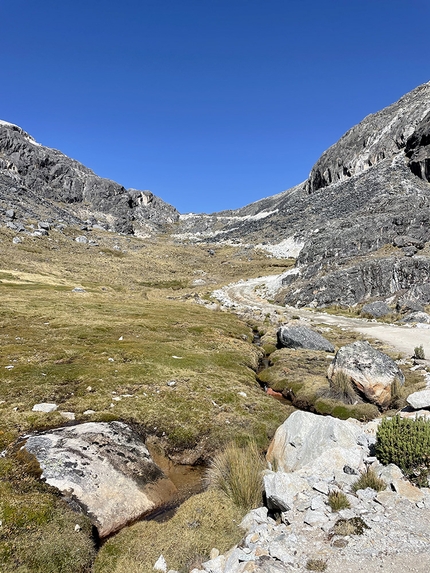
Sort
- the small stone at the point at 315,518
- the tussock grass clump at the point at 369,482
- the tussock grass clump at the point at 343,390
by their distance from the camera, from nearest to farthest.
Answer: the small stone at the point at 315,518
the tussock grass clump at the point at 369,482
the tussock grass clump at the point at 343,390

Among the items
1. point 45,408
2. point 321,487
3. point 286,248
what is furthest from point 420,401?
point 286,248

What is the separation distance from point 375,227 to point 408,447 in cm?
9611

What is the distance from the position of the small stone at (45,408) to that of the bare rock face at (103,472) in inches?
106

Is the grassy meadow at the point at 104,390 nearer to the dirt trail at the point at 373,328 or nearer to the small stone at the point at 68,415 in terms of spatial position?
the small stone at the point at 68,415

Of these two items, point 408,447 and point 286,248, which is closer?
point 408,447

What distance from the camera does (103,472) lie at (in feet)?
41.6

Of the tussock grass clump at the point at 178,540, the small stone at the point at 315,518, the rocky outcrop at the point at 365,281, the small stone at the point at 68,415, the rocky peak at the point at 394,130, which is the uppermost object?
the rocky peak at the point at 394,130

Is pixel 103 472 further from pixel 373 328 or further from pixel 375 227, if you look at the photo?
pixel 375 227

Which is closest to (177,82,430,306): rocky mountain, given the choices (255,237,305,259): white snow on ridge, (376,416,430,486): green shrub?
(255,237,305,259): white snow on ridge

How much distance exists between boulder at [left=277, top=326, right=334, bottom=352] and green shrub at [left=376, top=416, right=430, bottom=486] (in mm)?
23907

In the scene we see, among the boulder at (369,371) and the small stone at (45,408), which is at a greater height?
the small stone at (45,408)

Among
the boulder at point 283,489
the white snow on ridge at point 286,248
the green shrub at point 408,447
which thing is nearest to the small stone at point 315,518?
the boulder at point 283,489

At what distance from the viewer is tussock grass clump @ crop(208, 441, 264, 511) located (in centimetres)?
1171

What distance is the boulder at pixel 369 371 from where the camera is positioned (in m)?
21.2
